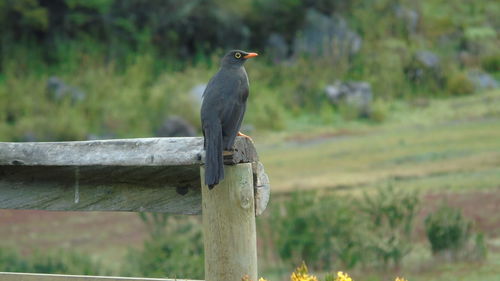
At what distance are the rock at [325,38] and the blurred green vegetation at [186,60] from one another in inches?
7.2

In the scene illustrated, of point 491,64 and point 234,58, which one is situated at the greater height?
point 491,64

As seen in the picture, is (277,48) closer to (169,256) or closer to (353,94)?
(353,94)

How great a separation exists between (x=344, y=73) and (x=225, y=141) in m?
17.1

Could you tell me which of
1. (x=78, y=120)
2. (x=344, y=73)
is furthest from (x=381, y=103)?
(x=78, y=120)

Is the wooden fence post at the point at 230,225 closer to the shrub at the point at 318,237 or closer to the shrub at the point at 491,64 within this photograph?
the shrub at the point at 318,237

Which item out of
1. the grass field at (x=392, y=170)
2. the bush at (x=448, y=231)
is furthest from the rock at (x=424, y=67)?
the bush at (x=448, y=231)

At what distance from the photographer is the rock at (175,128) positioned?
15008 millimetres

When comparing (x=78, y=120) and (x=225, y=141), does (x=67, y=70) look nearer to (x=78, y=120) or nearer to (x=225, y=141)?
(x=78, y=120)

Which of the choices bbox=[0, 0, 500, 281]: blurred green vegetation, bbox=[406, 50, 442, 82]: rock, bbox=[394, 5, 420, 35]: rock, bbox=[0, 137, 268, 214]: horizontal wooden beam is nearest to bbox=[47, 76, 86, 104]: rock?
bbox=[0, 0, 500, 281]: blurred green vegetation

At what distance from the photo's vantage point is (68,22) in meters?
20.5

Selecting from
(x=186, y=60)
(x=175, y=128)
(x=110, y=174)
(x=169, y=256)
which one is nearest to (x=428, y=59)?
(x=186, y=60)

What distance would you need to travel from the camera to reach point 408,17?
22703 mm

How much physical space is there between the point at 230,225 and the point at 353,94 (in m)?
15.3

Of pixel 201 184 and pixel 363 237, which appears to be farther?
pixel 363 237
